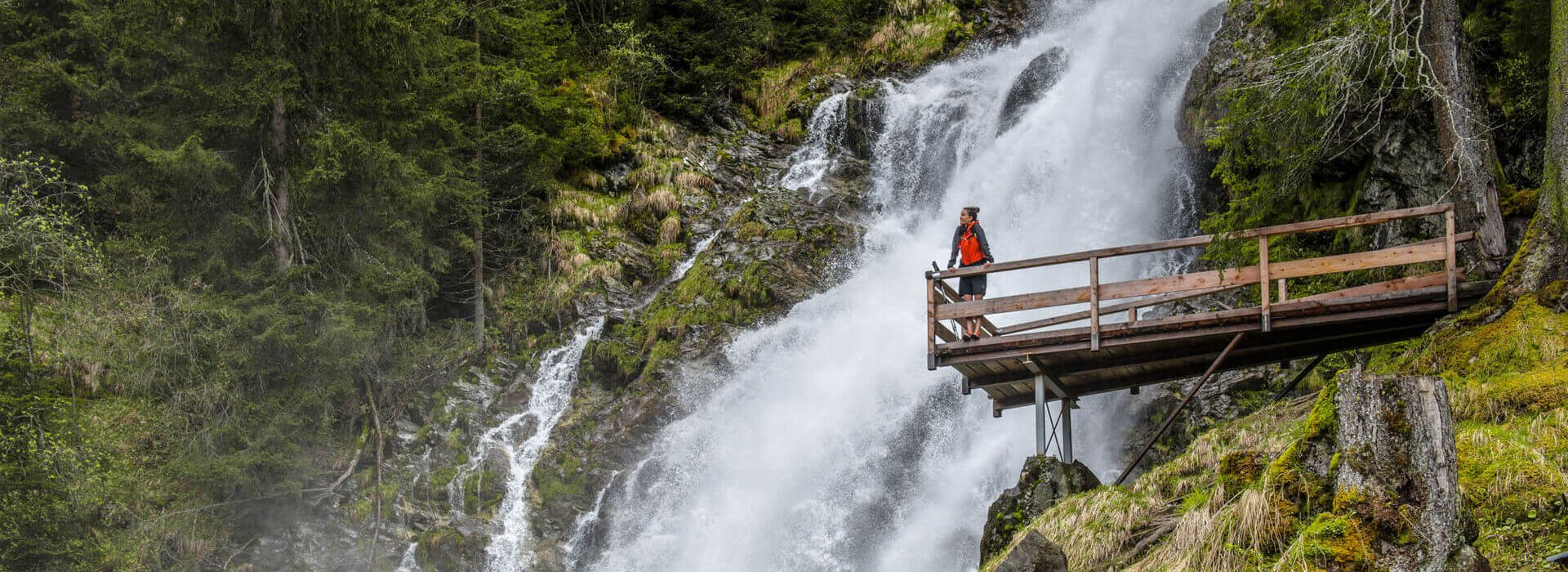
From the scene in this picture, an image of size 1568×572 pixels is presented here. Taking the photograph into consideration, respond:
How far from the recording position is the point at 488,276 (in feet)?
70.3

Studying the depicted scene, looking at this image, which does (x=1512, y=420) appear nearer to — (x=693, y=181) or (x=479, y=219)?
(x=479, y=219)

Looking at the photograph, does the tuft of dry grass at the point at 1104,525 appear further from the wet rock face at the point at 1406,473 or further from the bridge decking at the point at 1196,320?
the wet rock face at the point at 1406,473

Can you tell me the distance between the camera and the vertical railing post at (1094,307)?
10.1m

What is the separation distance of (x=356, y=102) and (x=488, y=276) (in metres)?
4.75

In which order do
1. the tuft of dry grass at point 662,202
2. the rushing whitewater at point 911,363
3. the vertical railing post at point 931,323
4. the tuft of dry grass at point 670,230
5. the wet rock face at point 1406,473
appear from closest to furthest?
the wet rock face at point 1406,473 → the vertical railing post at point 931,323 → the rushing whitewater at point 911,363 → the tuft of dry grass at point 670,230 → the tuft of dry grass at point 662,202

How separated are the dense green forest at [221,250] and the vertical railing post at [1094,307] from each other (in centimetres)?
1224

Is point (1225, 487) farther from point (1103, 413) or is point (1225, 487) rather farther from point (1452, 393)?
point (1103, 413)

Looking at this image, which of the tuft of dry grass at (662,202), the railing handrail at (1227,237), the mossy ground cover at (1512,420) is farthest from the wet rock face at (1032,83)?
the mossy ground cover at (1512,420)

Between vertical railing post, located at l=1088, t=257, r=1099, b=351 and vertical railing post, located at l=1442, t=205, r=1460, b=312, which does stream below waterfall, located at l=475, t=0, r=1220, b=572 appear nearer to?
vertical railing post, located at l=1088, t=257, r=1099, b=351

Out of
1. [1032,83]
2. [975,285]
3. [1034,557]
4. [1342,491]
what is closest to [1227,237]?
[975,285]

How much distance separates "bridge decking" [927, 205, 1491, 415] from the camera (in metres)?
9.31

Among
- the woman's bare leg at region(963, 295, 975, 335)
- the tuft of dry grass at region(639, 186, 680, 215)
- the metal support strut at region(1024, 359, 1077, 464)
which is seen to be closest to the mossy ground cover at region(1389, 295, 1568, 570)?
the metal support strut at region(1024, 359, 1077, 464)

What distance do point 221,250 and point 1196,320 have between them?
15.4m

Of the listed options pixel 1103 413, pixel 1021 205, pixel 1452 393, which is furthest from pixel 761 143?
pixel 1452 393
